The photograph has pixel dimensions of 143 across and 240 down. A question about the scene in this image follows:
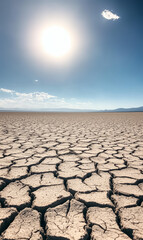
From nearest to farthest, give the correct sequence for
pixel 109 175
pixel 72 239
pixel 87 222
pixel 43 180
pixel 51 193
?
pixel 72 239 → pixel 87 222 → pixel 51 193 → pixel 43 180 → pixel 109 175

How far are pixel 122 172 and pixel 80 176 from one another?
1.50 feet

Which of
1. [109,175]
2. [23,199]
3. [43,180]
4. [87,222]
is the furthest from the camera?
[109,175]

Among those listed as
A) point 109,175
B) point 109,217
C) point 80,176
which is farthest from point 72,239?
point 109,175

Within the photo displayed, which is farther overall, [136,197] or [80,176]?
[80,176]

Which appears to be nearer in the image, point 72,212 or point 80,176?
point 72,212

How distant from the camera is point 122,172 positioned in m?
1.64

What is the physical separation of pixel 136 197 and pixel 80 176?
524mm

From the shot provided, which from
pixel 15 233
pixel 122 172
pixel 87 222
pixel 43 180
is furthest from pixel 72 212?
pixel 122 172

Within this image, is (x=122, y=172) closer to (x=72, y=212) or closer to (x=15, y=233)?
(x=72, y=212)

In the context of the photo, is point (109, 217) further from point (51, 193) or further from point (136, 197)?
point (51, 193)

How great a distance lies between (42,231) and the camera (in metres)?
0.83

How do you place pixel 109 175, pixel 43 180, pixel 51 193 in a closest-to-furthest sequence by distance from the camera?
pixel 51 193, pixel 43 180, pixel 109 175

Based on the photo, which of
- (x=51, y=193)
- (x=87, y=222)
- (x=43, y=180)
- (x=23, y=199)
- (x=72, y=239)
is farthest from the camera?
(x=43, y=180)

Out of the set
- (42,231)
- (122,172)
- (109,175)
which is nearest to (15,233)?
(42,231)
